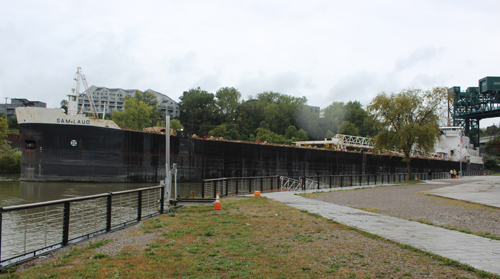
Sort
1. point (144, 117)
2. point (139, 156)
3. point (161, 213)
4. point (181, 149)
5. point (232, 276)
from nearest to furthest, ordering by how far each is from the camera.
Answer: point (232, 276), point (161, 213), point (139, 156), point (181, 149), point (144, 117)

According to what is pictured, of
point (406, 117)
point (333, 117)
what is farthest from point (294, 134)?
point (406, 117)

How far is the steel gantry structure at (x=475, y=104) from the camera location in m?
83.0

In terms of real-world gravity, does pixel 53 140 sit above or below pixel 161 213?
above

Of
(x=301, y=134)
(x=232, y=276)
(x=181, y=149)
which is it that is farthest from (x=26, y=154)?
(x=301, y=134)

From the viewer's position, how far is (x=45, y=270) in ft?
17.9

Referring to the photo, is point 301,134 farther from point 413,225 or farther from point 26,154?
point 413,225

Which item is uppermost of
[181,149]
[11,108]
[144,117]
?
[11,108]

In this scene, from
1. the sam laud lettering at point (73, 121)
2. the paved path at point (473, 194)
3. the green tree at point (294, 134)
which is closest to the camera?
the paved path at point (473, 194)

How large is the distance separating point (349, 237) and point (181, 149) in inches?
1228

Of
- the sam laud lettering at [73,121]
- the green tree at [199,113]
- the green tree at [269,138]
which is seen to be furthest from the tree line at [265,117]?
the sam laud lettering at [73,121]

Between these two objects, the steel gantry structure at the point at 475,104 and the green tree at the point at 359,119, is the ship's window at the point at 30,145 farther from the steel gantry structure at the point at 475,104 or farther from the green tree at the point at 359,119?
the green tree at the point at 359,119

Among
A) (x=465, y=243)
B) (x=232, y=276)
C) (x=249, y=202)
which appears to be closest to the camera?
(x=232, y=276)

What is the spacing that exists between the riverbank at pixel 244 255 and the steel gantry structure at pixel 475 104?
8680 cm

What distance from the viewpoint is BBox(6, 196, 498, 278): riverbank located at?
5.28 meters
